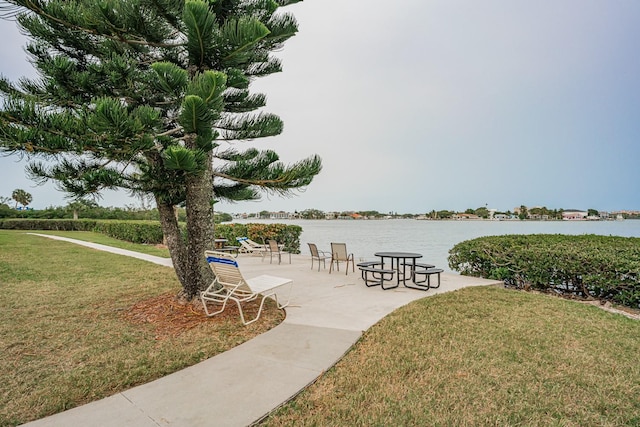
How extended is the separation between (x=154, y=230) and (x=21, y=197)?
4291 cm

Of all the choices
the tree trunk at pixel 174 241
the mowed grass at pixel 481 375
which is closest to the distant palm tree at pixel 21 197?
the tree trunk at pixel 174 241

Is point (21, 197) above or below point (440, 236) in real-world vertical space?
above

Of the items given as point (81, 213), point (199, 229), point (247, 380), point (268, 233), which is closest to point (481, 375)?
point (247, 380)

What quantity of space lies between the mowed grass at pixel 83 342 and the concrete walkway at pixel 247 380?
0.78 feet

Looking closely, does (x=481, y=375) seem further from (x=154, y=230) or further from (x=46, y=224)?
(x=46, y=224)

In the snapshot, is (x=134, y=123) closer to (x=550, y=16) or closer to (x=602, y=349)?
(x=602, y=349)

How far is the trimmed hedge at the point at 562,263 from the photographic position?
5.24 meters

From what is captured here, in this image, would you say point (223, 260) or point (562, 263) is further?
point (562, 263)

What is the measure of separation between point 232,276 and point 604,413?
3.77 m

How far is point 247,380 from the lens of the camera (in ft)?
8.36

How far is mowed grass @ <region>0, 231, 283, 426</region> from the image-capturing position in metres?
2.46

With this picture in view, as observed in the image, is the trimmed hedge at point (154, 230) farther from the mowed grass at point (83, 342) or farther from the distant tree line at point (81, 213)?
the mowed grass at point (83, 342)

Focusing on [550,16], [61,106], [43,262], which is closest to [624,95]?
[550,16]

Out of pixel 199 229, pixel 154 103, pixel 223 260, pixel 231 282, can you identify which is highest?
pixel 154 103
